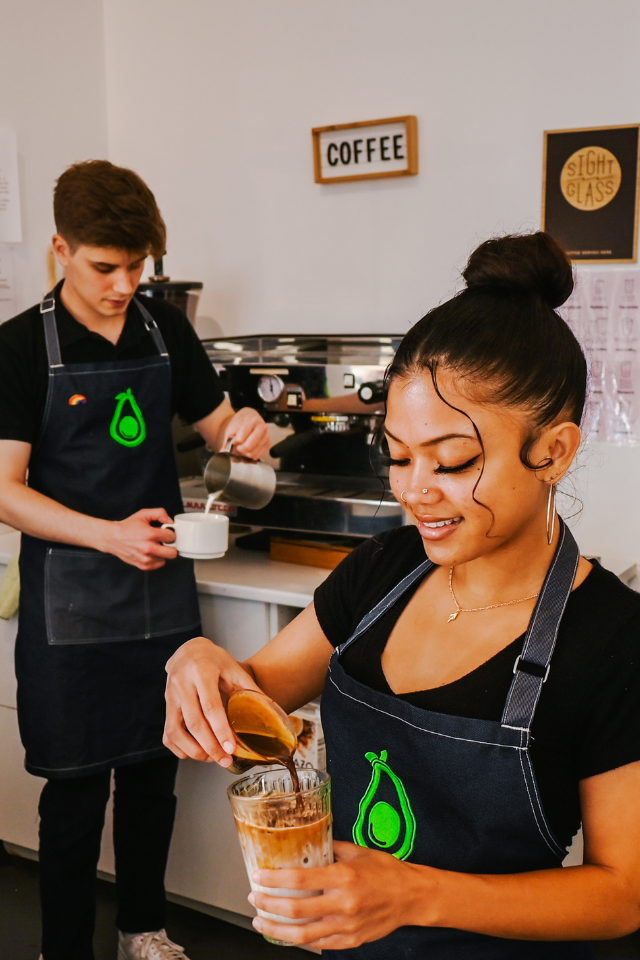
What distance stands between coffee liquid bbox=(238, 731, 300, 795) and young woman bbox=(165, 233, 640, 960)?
0.04m

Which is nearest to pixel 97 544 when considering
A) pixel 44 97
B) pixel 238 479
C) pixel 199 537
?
pixel 199 537

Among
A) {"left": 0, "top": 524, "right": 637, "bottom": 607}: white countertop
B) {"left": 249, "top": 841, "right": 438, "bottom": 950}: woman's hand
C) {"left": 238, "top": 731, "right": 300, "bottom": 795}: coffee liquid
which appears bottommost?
{"left": 0, "top": 524, "right": 637, "bottom": 607}: white countertop

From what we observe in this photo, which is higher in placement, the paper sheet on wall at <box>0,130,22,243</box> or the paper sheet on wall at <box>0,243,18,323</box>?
the paper sheet on wall at <box>0,130,22,243</box>

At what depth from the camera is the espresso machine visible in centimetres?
210

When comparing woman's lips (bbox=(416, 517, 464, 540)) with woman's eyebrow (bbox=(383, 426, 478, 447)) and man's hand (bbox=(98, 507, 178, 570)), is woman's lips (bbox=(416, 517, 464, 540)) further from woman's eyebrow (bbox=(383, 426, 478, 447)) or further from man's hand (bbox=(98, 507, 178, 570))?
man's hand (bbox=(98, 507, 178, 570))

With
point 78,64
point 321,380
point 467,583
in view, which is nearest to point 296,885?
point 467,583

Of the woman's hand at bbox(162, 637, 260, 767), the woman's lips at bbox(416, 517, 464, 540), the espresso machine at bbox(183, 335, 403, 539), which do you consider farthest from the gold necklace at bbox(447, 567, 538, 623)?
the espresso machine at bbox(183, 335, 403, 539)

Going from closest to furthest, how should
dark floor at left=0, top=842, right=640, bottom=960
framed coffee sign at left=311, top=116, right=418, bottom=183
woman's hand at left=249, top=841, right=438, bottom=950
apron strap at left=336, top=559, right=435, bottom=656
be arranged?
woman's hand at left=249, top=841, right=438, bottom=950 < apron strap at left=336, top=559, right=435, bottom=656 < dark floor at left=0, top=842, right=640, bottom=960 < framed coffee sign at left=311, top=116, right=418, bottom=183

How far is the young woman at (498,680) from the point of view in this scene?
93cm

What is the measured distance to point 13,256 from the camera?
2797 mm

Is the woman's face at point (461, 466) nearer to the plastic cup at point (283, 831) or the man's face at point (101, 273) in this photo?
the plastic cup at point (283, 831)

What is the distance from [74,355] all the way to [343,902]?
1.44 metres

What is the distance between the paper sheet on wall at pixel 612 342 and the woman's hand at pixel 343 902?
161 centimetres

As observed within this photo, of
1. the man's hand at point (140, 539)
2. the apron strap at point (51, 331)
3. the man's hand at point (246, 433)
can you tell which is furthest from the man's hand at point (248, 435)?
the apron strap at point (51, 331)
